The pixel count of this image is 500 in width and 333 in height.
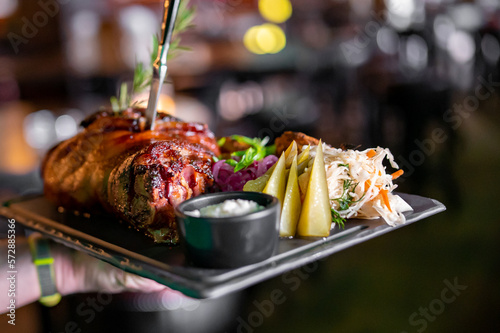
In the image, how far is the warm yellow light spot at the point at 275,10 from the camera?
9117 millimetres

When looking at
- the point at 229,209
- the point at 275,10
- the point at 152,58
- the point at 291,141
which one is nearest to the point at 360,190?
the point at 291,141

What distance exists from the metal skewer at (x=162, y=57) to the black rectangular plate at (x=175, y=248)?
56 centimetres

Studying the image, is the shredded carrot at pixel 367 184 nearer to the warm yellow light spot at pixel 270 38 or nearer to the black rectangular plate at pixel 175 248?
the black rectangular plate at pixel 175 248

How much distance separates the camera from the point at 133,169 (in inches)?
75.3

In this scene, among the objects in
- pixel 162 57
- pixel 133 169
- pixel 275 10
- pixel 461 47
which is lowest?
pixel 133 169

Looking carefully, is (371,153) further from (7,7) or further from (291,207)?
(7,7)

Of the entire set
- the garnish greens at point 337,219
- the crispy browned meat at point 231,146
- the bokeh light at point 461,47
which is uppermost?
the bokeh light at point 461,47

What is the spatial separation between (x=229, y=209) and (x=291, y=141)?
78 centimetres

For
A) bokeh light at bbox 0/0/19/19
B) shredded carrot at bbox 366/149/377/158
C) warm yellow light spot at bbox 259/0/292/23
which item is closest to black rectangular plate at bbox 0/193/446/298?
shredded carrot at bbox 366/149/377/158

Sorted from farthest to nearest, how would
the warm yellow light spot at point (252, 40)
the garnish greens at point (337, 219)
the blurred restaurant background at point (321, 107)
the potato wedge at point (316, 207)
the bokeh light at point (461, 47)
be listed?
the bokeh light at point (461, 47) → the warm yellow light spot at point (252, 40) → the blurred restaurant background at point (321, 107) → the garnish greens at point (337, 219) → the potato wedge at point (316, 207)

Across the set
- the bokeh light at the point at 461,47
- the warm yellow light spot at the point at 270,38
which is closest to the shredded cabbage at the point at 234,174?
the warm yellow light spot at the point at 270,38

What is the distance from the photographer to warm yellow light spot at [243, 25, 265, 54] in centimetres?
878

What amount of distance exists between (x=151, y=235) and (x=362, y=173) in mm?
912

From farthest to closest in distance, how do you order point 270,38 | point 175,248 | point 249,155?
point 270,38
point 249,155
point 175,248
